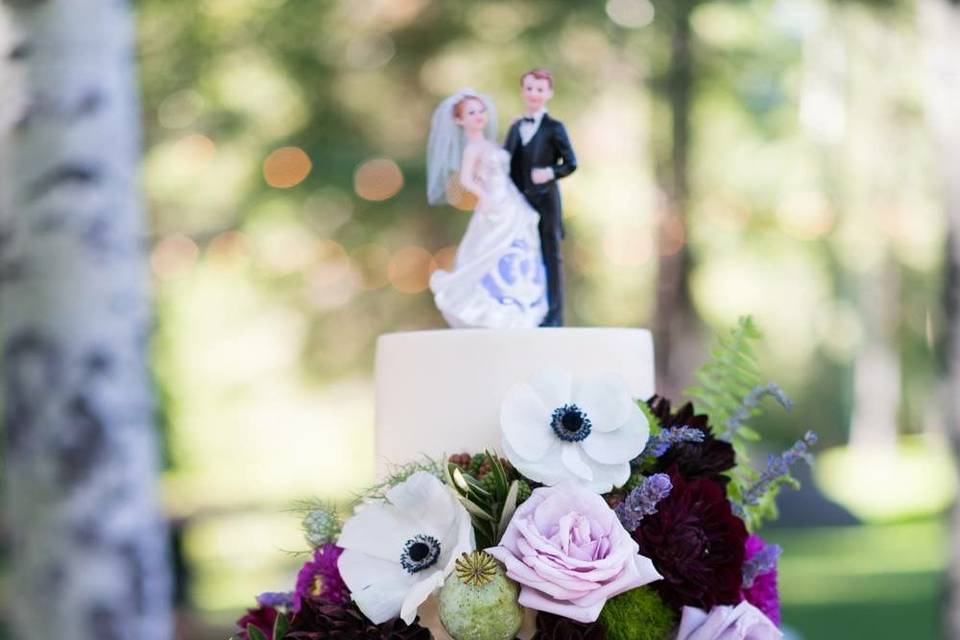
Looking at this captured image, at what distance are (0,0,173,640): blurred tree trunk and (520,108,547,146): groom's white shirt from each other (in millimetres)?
2078

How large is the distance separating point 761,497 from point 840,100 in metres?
11.7

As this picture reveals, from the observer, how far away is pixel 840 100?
12734 mm

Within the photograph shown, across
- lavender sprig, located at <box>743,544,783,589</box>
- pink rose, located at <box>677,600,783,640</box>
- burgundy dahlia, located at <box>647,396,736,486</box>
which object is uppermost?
burgundy dahlia, located at <box>647,396,736,486</box>

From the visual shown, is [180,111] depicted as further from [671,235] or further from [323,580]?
[323,580]

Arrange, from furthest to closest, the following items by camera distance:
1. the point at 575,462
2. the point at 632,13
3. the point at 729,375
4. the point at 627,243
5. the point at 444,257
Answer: the point at 627,243, the point at 444,257, the point at 632,13, the point at 729,375, the point at 575,462

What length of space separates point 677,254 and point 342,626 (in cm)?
758

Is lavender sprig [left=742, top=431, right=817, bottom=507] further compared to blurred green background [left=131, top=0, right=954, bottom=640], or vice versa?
blurred green background [left=131, top=0, right=954, bottom=640]

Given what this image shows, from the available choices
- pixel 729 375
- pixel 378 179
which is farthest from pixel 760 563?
pixel 378 179

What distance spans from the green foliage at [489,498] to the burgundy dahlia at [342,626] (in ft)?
0.54

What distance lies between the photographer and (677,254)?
8.87m

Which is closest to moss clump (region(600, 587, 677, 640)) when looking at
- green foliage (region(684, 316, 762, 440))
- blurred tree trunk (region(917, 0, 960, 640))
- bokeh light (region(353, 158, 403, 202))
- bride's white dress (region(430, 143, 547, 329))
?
green foliage (region(684, 316, 762, 440))

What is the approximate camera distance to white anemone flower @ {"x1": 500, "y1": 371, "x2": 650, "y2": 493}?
1.63 m

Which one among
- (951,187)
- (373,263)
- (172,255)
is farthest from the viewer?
(172,255)

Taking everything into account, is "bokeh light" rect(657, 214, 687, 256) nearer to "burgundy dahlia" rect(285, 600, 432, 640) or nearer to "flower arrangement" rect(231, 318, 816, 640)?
"flower arrangement" rect(231, 318, 816, 640)
